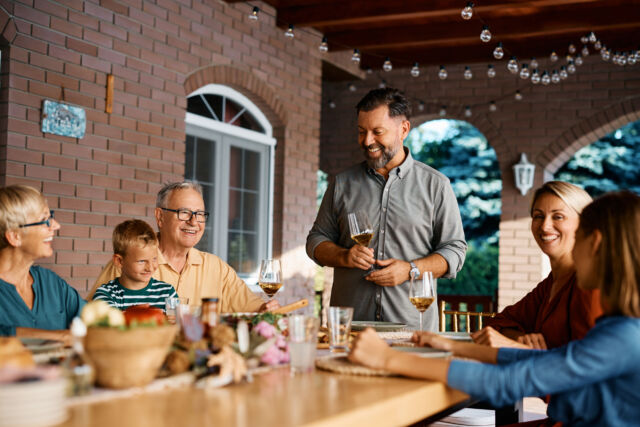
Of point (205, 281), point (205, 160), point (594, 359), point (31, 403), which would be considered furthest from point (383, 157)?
point (205, 160)

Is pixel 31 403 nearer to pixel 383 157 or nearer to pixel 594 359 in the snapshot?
pixel 594 359

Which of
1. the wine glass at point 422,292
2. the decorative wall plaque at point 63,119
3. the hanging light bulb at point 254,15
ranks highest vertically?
the hanging light bulb at point 254,15

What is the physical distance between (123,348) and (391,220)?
1941mm

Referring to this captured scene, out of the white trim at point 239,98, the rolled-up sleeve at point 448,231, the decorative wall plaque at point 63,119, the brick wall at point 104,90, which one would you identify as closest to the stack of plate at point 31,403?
the rolled-up sleeve at point 448,231

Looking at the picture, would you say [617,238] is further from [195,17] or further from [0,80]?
[195,17]

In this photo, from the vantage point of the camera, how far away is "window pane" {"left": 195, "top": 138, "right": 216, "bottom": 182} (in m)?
5.76

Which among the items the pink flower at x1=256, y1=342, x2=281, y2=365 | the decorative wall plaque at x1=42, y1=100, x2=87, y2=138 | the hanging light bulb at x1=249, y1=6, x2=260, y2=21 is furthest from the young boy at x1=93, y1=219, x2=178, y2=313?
the hanging light bulb at x1=249, y1=6, x2=260, y2=21

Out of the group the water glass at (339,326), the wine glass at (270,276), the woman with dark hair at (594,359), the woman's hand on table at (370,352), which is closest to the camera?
the woman with dark hair at (594,359)

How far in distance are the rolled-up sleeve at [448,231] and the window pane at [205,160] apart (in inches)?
123

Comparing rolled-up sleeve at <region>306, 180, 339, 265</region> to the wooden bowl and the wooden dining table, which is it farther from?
the wooden bowl

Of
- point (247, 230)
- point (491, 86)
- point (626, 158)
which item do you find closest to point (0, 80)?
point (247, 230)

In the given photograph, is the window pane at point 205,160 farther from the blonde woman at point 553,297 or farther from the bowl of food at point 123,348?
the bowl of food at point 123,348

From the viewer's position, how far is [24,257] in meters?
2.04

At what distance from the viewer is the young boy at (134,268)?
2570mm
